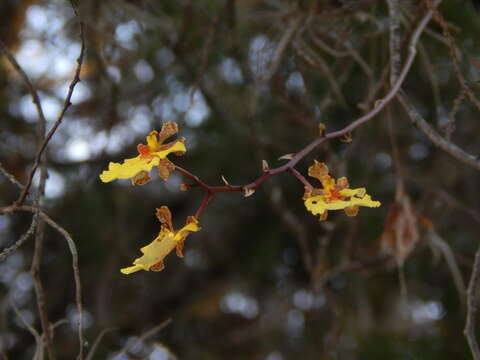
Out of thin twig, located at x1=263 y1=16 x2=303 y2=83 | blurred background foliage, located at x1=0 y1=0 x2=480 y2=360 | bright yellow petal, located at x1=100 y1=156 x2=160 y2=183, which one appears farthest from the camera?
blurred background foliage, located at x1=0 y1=0 x2=480 y2=360

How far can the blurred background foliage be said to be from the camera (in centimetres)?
162

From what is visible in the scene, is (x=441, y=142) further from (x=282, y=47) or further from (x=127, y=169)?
(x=282, y=47)

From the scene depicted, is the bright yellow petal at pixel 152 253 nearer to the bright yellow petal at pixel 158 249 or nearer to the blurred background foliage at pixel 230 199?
the bright yellow petal at pixel 158 249

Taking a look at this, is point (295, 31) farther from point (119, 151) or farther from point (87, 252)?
point (87, 252)

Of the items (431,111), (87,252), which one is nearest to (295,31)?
(431,111)

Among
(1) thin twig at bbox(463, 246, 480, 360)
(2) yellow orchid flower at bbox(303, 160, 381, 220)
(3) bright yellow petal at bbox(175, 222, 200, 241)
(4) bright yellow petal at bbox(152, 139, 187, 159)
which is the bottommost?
(1) thin twig at bbox(463, 246, 480, 360)

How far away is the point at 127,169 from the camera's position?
704 millimetres

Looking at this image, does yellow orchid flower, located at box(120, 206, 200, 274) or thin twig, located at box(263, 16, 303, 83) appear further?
thin twig, located at box(263, 16, 303, 83)

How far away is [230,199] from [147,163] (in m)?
1.73

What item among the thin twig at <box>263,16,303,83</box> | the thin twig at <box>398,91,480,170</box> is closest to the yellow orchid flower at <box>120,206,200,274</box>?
the thin twig at <box>398,91,480,170</box>

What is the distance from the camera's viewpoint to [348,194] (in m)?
0.75

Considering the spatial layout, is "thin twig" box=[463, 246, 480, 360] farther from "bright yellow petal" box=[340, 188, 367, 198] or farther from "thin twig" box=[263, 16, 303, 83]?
"thin twig" box=[263, 16, 303, 83]

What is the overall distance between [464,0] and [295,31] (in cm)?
41

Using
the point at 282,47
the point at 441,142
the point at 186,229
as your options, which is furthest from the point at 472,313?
the point at 282,47
